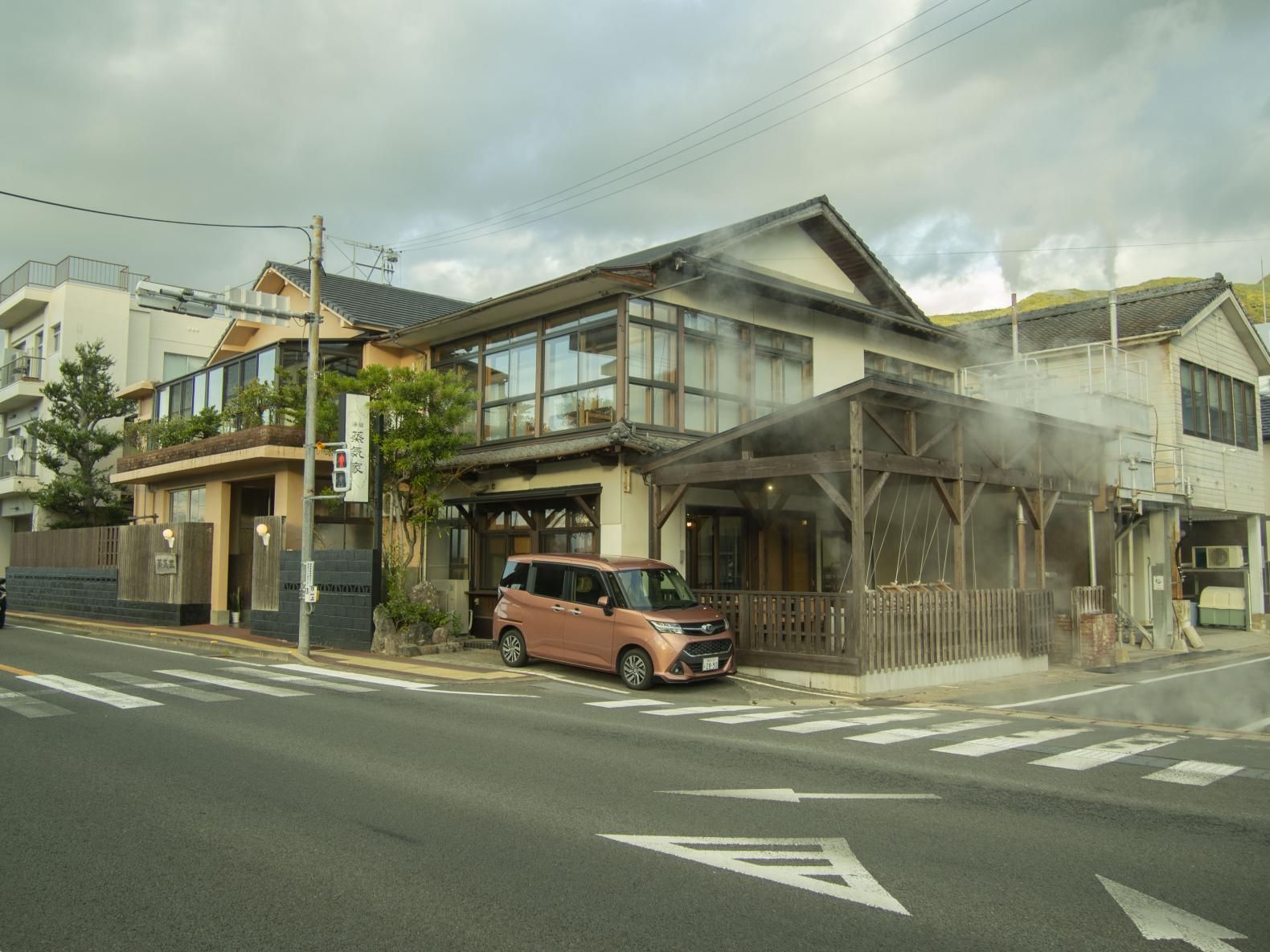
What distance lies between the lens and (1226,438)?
2583 centimetres

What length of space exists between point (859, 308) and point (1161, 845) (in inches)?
596

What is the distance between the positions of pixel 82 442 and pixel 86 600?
731 cm

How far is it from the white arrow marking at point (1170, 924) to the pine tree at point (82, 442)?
106 ft

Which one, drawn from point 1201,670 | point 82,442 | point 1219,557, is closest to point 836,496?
point 1201,670

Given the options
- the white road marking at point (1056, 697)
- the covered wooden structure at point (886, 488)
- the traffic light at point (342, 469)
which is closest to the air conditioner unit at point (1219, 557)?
the covered wooden structure at point (886, 488)

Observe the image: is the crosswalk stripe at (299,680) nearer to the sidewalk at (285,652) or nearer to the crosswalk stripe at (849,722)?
the sidewalk at (285,652)

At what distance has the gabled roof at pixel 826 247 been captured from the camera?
1725cm

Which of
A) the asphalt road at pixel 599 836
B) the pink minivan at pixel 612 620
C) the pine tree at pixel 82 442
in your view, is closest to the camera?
the asphalt road at pixel 599 836

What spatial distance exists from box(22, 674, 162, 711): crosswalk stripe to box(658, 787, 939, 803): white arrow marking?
22.2ft

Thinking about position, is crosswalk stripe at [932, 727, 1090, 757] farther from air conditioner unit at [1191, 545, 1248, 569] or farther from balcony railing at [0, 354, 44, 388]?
balcony railing at [0, 354, 44, 388]

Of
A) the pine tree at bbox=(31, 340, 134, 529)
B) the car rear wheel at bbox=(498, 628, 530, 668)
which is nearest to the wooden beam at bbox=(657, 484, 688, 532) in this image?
the car rear wheel at bbox=(498, 628, 530, 668)

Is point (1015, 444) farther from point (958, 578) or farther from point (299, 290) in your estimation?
point (299, 290)

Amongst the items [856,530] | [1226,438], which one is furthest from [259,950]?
[1226,438]

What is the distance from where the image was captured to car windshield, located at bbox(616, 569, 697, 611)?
1306cm
